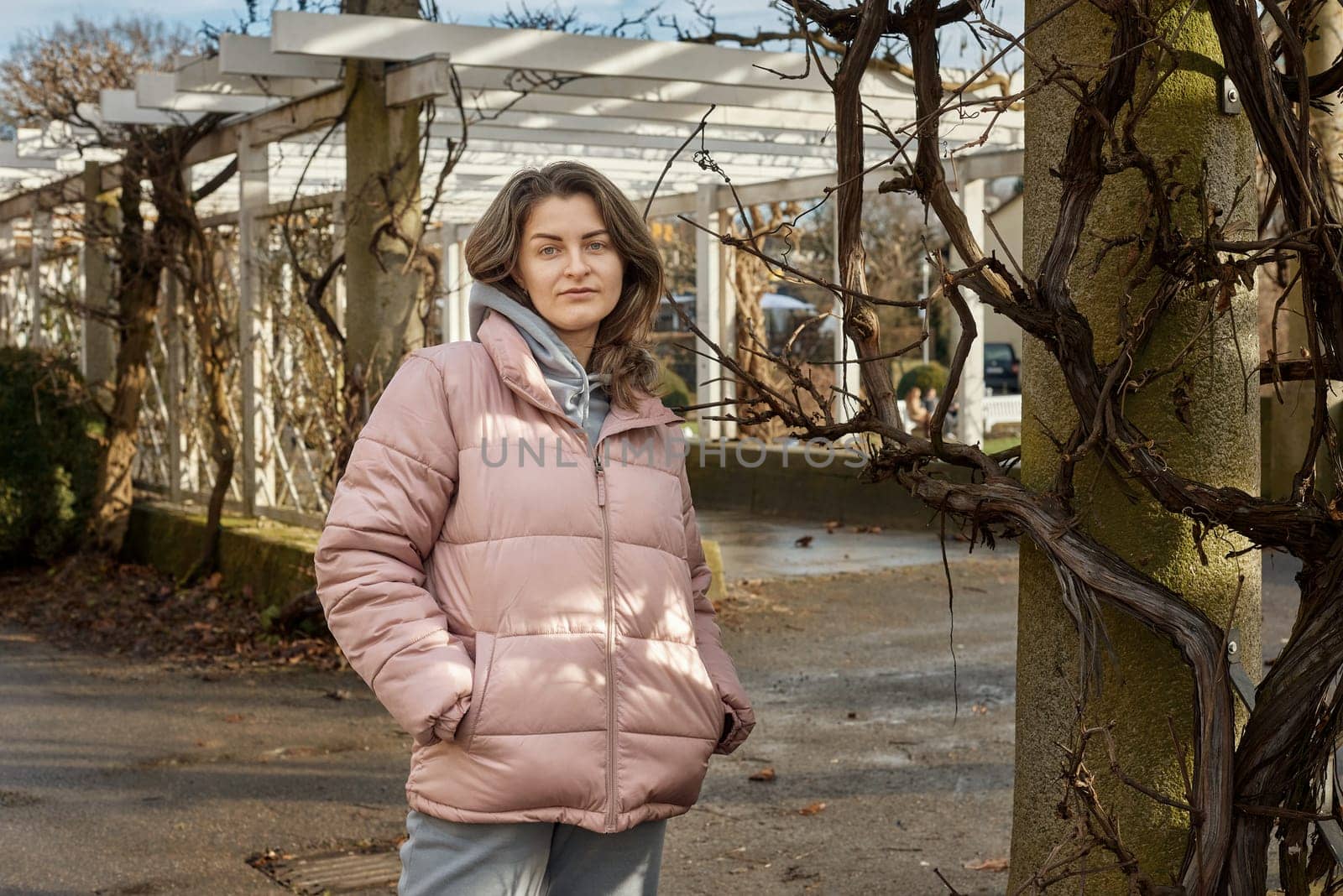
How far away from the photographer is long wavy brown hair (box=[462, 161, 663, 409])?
2.66 m

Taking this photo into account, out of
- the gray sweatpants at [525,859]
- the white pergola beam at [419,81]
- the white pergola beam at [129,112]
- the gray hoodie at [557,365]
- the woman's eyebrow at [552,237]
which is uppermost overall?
the white pergola beam at [129,112]

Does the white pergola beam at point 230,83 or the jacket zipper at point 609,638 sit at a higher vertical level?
the white pergola beam at point 230,83

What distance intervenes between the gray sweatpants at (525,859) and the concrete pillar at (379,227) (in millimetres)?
5165

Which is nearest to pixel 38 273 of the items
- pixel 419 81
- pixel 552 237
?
pixel 419 81

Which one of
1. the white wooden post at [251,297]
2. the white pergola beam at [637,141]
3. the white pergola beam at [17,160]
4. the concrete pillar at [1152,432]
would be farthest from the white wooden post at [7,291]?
the concrete pillar at [1152,432]

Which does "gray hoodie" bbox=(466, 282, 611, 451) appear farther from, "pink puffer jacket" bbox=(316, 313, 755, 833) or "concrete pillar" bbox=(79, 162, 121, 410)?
"concrete pillar" bbox=(79, 162, 121, 410)

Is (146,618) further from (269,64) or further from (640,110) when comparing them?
(640,110)

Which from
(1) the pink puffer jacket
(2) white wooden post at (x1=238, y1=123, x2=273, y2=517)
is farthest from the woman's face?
(2) white wooden post at (x1=238, y1=123, x2=273, y2=517)

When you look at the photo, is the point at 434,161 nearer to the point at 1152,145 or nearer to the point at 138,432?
the point at 138,432

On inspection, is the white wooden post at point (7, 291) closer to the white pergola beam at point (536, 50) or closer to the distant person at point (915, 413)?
the white pergola beam at point (536, 50)

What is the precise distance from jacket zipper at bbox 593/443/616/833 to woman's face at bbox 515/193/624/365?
328mm

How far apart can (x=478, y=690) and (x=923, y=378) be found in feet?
80.8

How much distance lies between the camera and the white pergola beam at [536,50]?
7.15 metres

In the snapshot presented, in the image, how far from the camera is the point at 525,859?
248 cm
